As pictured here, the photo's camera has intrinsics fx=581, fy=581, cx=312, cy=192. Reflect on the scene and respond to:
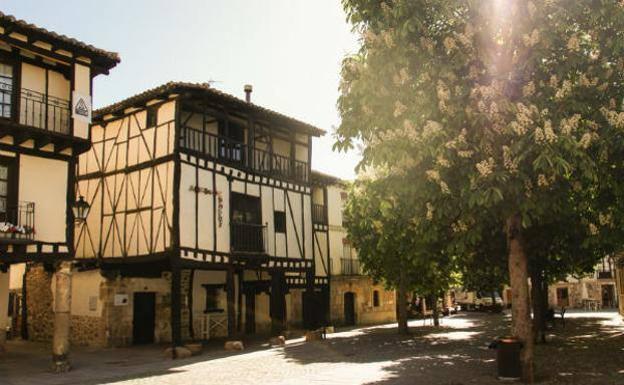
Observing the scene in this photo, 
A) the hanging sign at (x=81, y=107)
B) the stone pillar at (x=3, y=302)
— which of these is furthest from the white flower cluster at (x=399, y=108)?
the stone pillar at (x=3, y=302)

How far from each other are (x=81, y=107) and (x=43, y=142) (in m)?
1.46

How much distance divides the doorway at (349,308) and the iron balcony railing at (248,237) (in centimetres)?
1185

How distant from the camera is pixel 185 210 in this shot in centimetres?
1936

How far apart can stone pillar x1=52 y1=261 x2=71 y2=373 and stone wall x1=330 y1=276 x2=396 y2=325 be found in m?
18.0

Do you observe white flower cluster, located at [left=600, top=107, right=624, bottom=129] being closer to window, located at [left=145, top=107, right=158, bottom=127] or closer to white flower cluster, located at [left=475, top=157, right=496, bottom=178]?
white flower cluster, located at [left=475, top=157, right=496, bottom=178]

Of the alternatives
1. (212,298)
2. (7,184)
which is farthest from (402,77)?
(212,298)

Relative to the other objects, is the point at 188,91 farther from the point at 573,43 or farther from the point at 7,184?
the point at 573,43

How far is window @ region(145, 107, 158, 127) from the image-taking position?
20531 millimetres

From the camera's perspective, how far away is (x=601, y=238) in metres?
10.4

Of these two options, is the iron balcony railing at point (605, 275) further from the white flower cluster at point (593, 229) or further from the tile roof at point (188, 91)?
the white flower cluster at point (593, 229)

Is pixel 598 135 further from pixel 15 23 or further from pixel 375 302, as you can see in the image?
pixel 375 302

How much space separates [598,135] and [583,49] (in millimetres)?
1981

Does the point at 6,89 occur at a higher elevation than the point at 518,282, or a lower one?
higher

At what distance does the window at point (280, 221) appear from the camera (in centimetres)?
2361
